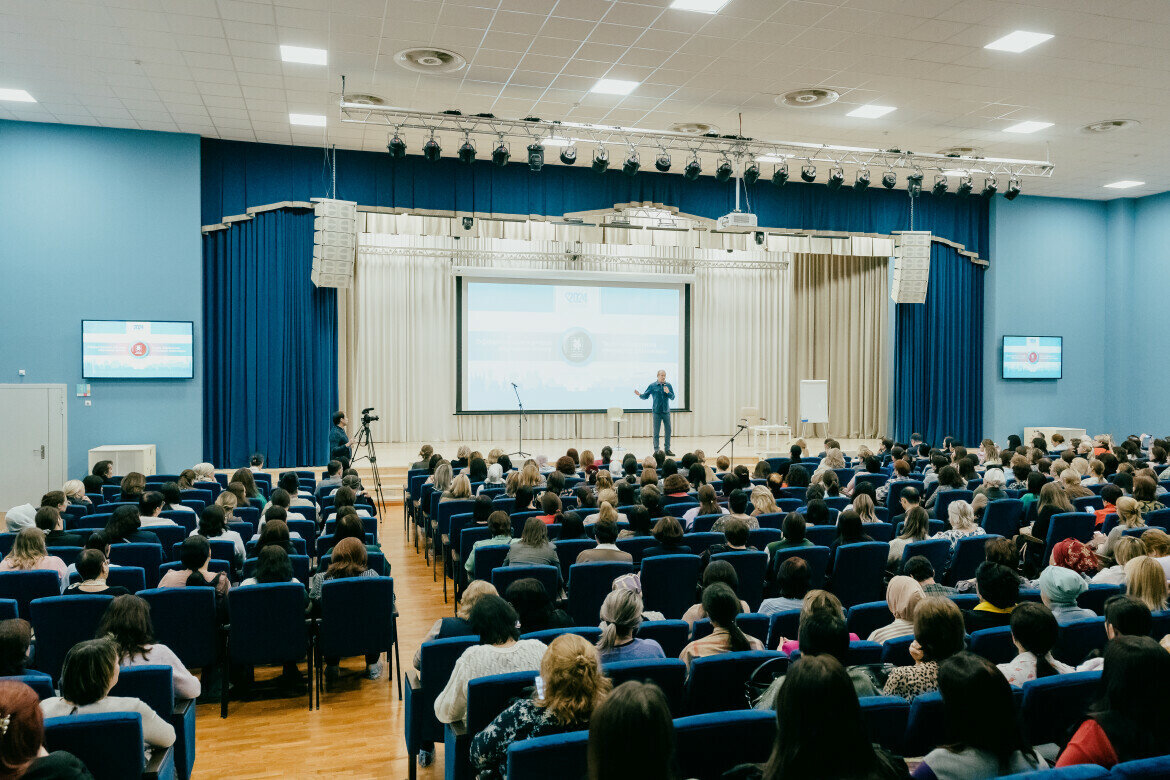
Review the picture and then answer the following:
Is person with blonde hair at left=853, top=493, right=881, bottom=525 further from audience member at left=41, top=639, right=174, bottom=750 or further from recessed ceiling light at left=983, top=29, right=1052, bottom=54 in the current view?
recessed ceiling light at left=983, top=29, right=1052, bottom=54

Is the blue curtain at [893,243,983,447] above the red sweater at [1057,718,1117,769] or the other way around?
above

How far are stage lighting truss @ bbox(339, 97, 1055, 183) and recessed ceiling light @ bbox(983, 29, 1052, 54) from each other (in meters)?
2.62

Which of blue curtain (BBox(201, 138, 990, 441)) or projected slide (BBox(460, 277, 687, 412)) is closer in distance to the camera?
blue curtain (BBox(201, 138, 990, 441))

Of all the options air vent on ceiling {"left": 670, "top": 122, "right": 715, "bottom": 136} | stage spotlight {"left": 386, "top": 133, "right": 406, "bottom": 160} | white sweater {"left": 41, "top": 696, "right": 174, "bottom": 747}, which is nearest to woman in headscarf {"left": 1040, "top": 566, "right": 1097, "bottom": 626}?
white sweater {"left": 41, "top": 696, "right": 174, "bottom": 747}

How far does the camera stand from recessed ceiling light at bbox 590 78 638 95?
32.0 ft

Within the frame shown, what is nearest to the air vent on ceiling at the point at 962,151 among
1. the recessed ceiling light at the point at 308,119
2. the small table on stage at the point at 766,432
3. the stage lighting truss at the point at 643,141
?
the stage lighting truss at the point at 643,141

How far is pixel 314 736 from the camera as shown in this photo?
4.46 m

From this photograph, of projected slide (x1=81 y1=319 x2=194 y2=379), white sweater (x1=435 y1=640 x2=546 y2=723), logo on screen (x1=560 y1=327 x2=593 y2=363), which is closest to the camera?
white sweater (x1=435 y1=640 x2=546 y2=723)

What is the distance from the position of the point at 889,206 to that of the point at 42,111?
14.6m

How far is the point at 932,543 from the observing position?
5.65m

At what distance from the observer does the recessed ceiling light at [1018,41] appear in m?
8.16

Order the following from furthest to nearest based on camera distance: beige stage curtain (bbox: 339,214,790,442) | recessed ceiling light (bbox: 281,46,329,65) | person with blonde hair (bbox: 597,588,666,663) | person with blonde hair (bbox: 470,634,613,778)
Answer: beige stage curtain (bbox: 339,214,790,442), recessed ceiling light (bbox: 281,46,329,65), person with blonde hair (bbox: 597,588,666,663), person with blonde hair (bbox: 470,634,613,778)

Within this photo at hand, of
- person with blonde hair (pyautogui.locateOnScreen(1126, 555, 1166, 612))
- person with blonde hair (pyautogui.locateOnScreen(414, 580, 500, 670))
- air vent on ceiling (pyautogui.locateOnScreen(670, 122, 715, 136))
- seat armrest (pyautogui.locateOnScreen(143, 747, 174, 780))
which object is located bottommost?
seat armrest (pyautogui.locateOnScreen(143, 747, 174, 780))

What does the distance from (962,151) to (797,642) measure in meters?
11.9
